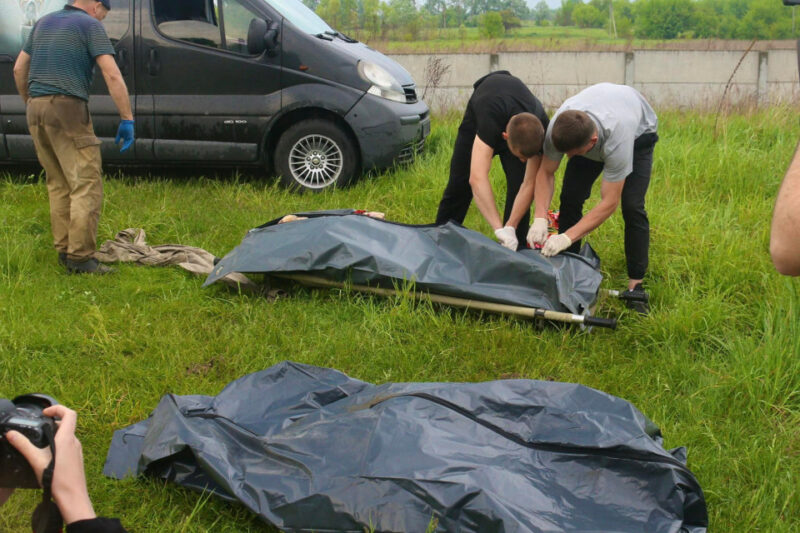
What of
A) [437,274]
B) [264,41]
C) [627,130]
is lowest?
[437,274]

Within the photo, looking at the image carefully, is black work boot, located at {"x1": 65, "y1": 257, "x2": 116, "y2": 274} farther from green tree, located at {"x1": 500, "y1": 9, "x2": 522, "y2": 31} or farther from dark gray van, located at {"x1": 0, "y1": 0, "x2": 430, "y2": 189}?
green tree, located at {"x1": 500, "y1": 9, "x2": 522, "y2": 31}

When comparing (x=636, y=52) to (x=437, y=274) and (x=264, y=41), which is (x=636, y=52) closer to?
(x=264, y=41)

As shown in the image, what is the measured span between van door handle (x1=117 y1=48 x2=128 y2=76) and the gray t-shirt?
14.0 ft

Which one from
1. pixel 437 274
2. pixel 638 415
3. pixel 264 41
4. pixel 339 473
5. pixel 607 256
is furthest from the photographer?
pixel 264 41

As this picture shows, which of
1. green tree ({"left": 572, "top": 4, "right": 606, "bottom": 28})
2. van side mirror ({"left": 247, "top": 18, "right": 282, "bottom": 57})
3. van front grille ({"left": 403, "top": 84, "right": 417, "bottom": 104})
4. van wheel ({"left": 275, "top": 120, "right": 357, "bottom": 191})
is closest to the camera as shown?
van side mirror ({"left": 247, "top": 18, "right": 282, "bottom": 57})

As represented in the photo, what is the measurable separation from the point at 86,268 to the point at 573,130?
3307 millimetres

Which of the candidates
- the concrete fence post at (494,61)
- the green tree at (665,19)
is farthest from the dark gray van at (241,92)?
the green tree at (665,19)

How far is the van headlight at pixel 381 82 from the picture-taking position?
7082mm

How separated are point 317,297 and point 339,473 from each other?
7.25 feet

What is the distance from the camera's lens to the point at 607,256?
17.9 feet

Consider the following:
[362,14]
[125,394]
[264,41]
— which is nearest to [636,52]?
[362,14]

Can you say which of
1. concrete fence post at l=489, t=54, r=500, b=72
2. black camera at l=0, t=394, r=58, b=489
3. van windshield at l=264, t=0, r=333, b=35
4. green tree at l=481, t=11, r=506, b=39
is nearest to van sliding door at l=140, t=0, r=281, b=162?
van windshield at l=264, t=0, r=333, b=35

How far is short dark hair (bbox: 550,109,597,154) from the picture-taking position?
4.28 m

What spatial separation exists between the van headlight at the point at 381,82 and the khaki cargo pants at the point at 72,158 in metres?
2.65
